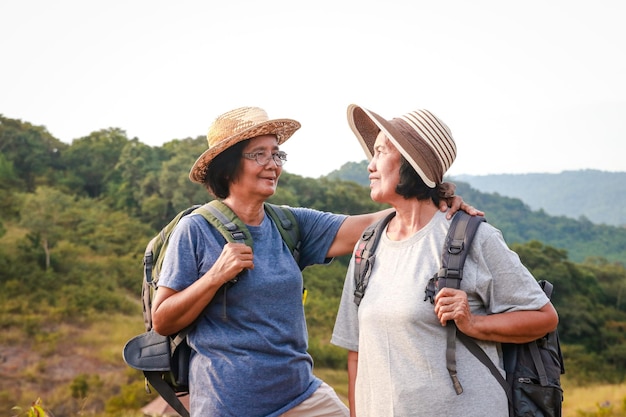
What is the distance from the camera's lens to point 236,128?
2.69 meters

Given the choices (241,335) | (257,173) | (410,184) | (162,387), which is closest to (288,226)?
(257,173)

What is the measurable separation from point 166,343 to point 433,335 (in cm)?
103

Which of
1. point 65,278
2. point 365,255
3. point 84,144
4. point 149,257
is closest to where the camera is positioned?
point 365,255

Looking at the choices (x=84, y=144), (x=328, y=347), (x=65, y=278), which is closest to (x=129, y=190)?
(x=84, y=144)

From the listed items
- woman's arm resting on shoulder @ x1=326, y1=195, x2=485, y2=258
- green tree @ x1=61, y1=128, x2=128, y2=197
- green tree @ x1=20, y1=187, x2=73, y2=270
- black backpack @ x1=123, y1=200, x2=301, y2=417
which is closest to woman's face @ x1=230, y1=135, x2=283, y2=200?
black backpack @ x1=123, y1=200, x2=301, y2=417

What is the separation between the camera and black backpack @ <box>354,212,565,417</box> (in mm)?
2121

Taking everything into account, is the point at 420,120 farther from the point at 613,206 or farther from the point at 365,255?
the point at 613,206

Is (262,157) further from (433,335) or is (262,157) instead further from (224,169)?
(433,335)

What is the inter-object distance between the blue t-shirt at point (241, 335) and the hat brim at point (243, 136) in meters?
0.28

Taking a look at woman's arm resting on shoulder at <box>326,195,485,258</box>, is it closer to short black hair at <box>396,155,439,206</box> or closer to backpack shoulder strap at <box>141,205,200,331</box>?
short black hair at <box>396,155,439,206</box>

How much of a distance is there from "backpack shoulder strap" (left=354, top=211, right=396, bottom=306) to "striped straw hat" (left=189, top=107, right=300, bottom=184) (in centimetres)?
59

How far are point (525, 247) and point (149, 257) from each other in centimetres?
3823

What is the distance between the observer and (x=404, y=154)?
7.39 feet

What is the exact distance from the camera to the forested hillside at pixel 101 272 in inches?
796
